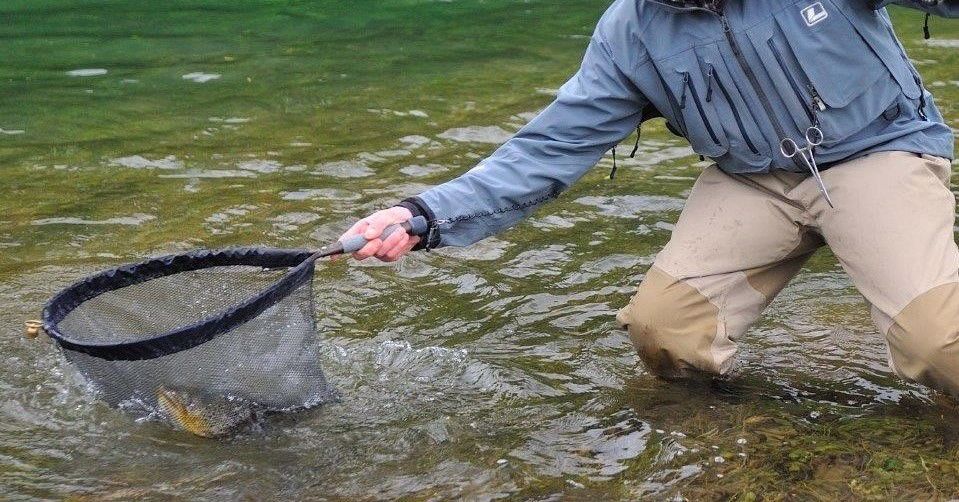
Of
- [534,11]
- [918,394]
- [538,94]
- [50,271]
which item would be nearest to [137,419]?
[50,271]

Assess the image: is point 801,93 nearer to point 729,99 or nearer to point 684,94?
point 729,99

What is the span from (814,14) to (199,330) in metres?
2.17

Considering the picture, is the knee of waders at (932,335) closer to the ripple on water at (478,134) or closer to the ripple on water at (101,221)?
the ripple on water at (101,221)

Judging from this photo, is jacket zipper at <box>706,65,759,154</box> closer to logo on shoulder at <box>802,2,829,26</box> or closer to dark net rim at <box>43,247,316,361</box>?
logo on shoulder at <box>802,2,829,26</box>

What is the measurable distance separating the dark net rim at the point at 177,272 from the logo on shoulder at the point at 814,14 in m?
1.75

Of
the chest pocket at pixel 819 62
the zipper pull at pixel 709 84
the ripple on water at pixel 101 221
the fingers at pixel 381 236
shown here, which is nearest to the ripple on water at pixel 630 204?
the ripple on water at pixel 101 221

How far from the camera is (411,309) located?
18.2 feet

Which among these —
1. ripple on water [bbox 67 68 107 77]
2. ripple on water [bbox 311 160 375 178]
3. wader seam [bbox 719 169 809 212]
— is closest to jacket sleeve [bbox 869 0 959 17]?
wader seam [bbox 719 169 809 212]

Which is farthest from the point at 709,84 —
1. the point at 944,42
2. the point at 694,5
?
the point at 944,42

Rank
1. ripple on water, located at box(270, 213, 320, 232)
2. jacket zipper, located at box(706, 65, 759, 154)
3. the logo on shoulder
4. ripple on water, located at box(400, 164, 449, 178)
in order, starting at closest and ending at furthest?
the logo on shoulder → jacket zipper, located at box(706, 65, 759, 154) → ripple on water, located at box(270, 213, 320, 232) → ripple on water, located at box(400, 164, 449, 178)

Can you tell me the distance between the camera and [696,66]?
405 centimetres

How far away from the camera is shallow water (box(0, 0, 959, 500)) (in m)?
4.01

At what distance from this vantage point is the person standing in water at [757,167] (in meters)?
3.93

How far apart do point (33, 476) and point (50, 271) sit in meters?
2.08
